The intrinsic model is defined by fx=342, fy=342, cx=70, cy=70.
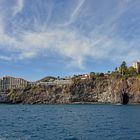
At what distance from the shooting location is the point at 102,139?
41.9m

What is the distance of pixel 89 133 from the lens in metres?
46.9

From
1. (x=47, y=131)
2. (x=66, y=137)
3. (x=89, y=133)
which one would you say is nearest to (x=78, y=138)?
(x=66, y=137)

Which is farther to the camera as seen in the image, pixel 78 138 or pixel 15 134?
pixel 15 134

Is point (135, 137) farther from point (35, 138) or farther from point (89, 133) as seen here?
point (35, 138)

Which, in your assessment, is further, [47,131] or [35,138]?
[47,131]

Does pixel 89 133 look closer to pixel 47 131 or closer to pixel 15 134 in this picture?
pixel 47 131

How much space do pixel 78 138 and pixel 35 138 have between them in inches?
208

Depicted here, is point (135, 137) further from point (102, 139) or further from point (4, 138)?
point (4, 138)

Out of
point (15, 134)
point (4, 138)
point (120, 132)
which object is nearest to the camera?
point (4, 138)

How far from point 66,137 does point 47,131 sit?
279 inches

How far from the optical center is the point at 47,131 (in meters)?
49.4

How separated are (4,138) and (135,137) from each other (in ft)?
53.2

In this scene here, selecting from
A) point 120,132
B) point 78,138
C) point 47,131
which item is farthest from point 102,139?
point 47,131

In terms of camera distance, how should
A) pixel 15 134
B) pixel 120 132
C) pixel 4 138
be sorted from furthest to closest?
pixel 120 132 → pixel 15 134 → pixel 4 138
